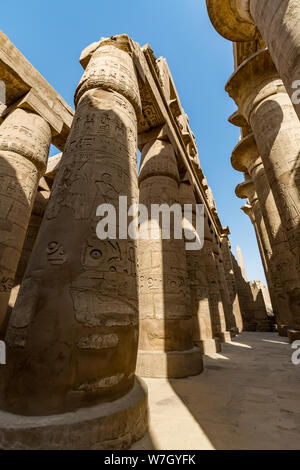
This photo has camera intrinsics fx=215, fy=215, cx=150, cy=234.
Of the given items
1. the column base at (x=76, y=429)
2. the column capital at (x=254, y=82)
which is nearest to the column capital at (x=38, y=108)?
the column capital at (x=254, y=82)

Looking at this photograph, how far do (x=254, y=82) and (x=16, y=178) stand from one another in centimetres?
667

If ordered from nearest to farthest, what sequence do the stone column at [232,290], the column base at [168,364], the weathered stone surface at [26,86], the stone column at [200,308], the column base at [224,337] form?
1. the column base at [168,364]
2. the weathered stone surface at [26,86]
3. the stone column at [200,308]
4. the column base at [224,337]
5. the stone column at [232,290]

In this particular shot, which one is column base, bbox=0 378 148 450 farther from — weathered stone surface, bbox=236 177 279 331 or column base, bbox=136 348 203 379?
weathered stone surface, bbox=236 177 279 331

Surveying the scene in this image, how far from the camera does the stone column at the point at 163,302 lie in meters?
4.25

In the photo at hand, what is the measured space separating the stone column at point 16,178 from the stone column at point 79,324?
304cm

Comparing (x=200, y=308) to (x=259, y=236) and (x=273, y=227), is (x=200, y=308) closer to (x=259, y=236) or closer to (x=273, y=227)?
(x=273, y=227)

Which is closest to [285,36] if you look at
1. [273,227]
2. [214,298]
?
[273,227]

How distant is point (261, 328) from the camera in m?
15.3

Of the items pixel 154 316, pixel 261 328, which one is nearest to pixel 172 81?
pixel 154 316

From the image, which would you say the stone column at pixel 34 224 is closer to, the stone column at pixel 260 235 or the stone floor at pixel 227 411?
the stone floor at pixel 227 411

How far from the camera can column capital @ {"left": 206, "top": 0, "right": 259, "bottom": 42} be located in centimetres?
479

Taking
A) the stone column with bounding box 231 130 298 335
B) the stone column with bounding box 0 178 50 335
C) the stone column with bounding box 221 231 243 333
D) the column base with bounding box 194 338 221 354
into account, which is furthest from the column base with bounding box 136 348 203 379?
the stone column with bounding box 221 231 243 333
